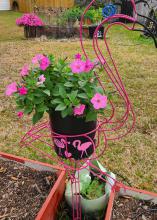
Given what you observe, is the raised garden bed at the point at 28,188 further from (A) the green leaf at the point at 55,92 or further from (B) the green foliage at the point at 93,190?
(A) the green leaf at the point at 55,92

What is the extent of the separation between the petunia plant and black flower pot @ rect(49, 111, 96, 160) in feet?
0.13

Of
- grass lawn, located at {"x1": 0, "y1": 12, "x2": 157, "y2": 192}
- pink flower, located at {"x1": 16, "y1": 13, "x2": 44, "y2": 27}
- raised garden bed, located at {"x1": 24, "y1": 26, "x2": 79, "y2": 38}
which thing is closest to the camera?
grass lawn, located at {"x1": 0, "y1": 12, "x2": 157, "y2": 192}

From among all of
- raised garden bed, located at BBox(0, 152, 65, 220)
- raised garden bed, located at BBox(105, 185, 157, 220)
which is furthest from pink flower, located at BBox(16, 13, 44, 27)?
raised garden bed, located at BBox(105, 185, 157, 220)

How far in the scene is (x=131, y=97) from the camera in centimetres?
352

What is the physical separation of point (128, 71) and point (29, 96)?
343cm

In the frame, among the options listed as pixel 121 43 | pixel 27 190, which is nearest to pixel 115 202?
pixel 27 190

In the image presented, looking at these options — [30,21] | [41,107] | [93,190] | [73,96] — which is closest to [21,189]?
[93,190]

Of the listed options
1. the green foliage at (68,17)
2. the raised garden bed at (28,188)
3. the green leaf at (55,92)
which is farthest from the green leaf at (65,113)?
the green foliage at (68,17)

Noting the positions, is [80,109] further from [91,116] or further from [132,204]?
[132,204]

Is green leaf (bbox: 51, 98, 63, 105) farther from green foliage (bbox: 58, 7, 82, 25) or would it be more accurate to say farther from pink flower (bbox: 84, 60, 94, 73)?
green foliage (bbox: 58, 7, 82, 25)

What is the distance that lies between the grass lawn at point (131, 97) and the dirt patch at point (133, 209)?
422 millimetres

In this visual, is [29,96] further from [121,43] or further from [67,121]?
[121,43]

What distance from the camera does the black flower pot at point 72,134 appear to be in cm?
127

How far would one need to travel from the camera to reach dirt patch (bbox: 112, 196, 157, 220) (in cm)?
162
